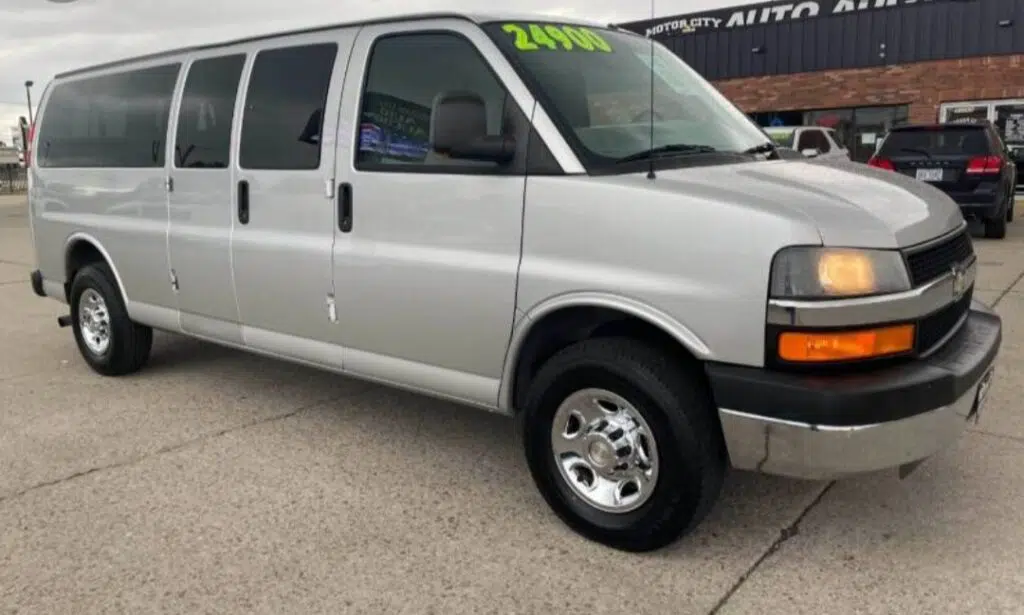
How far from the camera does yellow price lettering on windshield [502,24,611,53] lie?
349cm

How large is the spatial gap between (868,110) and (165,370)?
64.5ft

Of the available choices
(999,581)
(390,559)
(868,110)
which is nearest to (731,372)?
(999,581)

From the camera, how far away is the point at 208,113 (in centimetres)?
463

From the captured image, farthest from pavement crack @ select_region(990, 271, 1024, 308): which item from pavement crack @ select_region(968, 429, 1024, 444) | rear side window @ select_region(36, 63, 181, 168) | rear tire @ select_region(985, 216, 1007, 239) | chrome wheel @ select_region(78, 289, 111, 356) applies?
chrome wheel @ select_region(78, 289, 111, 356)

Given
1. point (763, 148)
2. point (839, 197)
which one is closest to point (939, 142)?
point (763, 148)

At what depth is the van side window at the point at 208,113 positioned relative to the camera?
4.50 metres

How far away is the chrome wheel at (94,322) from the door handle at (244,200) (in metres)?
1.69

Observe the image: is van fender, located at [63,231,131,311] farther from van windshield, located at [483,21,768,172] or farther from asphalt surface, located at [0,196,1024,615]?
van windshield, located at [483,21,768,172]

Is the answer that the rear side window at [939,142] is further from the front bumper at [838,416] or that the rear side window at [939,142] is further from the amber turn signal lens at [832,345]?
the amber turn signal lens at [832,345]

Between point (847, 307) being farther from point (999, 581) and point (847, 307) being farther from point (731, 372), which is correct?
point (999, 581)

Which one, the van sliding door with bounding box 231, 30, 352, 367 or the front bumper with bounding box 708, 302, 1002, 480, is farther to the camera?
the van sliding door with bounding box 231, 30, 352, 367

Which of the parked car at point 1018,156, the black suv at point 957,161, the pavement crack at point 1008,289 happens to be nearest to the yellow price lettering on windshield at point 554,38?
the pavement crack at point 1008,289

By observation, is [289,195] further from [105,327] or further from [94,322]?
[94,322]

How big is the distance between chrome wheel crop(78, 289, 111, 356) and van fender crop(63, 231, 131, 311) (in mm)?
213
